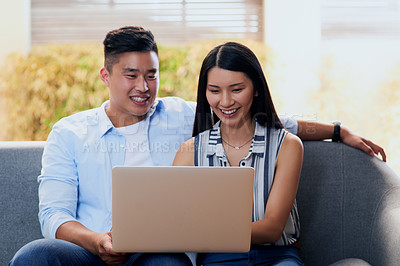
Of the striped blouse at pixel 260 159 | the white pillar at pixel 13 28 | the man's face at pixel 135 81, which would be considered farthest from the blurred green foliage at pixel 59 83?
the striped blouse at pixel 260 159

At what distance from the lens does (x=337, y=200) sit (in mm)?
2123

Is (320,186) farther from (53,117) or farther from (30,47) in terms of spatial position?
(30,47)

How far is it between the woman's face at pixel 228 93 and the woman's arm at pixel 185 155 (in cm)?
16

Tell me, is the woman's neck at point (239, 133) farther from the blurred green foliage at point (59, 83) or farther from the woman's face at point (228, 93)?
the blurred green foliage at point (59, 83)

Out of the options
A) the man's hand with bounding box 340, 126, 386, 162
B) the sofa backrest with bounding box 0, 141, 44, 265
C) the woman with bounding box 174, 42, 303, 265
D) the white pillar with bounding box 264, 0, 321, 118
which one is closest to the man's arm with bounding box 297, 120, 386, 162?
the man's hand with bounding box 340, 126, 386, 162

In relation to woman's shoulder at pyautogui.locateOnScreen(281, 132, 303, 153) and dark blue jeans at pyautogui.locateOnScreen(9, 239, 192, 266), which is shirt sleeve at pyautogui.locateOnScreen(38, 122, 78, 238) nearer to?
dark blue jeans at pyautogui.locateOnScreen(9, 239, 192, 266)

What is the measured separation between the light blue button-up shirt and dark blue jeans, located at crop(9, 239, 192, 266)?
0.82ft

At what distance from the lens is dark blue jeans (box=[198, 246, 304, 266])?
1739 millimetres

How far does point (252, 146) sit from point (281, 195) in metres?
0.23

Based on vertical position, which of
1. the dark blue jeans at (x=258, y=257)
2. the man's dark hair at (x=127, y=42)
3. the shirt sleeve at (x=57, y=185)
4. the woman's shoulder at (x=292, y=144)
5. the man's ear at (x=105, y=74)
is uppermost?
the man's dark hair at (x=127, y=42)

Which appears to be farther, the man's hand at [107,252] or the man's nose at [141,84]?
the man's nose at [141,84]

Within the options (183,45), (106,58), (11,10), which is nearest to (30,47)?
(11,10)

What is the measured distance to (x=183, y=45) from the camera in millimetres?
4523

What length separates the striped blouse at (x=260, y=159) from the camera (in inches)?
71.1
